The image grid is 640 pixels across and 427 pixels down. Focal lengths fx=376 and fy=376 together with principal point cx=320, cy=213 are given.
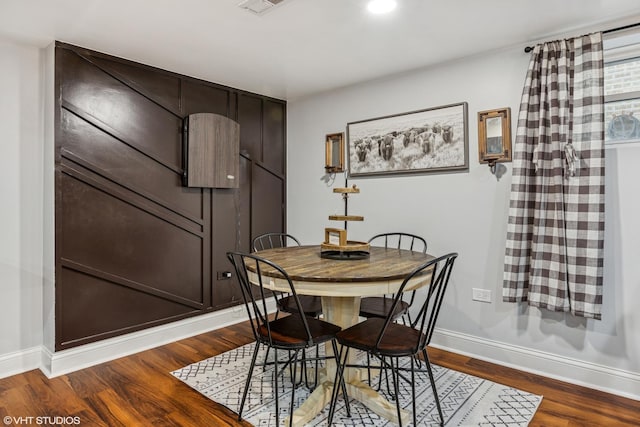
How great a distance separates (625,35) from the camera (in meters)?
2.32

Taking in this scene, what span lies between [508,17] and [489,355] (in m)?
2.34

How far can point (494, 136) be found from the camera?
9.23 ft

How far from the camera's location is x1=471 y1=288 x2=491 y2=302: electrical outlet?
113 inches

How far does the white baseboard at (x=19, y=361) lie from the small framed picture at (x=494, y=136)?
11.8ft

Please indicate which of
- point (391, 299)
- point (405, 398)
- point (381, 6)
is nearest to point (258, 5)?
point (381, 6)

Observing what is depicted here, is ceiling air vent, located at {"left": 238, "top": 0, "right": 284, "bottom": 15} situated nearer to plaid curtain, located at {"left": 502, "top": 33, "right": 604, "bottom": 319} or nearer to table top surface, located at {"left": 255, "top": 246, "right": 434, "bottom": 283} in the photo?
table top surface, located at {"left": 255, "top": 246, "right": 434, "bottom": 283}

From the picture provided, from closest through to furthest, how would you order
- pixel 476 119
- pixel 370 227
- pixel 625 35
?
1. pixel 625 35
2. pixel 476 119
3. pixel 370 227

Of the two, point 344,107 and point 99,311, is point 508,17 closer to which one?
point 344,107

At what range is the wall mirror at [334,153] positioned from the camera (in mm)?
3773

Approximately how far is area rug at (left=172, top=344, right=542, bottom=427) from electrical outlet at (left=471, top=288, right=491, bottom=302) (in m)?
0.60

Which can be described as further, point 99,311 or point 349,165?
point 349,165

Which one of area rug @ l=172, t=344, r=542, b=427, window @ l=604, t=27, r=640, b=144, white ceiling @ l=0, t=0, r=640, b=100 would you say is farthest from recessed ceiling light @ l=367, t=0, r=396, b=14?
area rug @ l=172, t=344, r=542, b=427

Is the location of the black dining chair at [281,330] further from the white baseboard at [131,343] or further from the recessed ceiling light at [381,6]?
the recessed ceiling light at [381,6]

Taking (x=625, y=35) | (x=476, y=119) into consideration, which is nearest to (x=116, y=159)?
(x=476, y=119)
